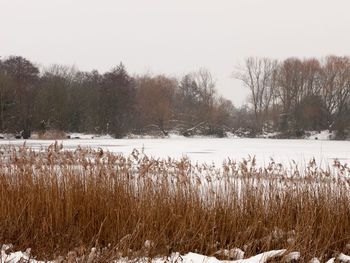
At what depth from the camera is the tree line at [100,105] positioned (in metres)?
28.0

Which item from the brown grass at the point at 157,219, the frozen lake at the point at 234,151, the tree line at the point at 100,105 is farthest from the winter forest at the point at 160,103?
the brown grass at the point at 157,219

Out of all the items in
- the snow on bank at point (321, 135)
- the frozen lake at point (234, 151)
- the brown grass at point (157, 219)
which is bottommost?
the brown grass at point (157, 219)

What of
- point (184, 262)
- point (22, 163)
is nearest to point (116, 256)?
point (184, 262)

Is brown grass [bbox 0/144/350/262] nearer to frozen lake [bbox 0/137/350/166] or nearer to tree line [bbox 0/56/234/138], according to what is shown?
frozen lake [bbox 0/137/350/166]

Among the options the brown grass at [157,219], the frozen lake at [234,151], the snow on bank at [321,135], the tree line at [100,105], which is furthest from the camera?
the snow on bank at [321,135]

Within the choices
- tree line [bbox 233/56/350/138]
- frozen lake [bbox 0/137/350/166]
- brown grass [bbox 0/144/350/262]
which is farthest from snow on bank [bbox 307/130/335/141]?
brown grass [bbox 0/144/350/262]

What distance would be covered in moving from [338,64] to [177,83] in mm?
21664

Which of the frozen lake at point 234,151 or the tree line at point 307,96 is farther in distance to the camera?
the tree line at point 307,96

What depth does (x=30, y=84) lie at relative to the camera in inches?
1182

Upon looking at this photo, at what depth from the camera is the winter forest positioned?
29031mm

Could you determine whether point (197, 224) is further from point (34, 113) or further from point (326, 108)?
point (326, 108)

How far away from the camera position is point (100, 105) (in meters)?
34.4

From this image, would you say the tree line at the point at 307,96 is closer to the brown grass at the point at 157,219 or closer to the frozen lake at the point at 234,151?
the frozen lake at the point at 234,151

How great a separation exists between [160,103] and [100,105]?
695cm
